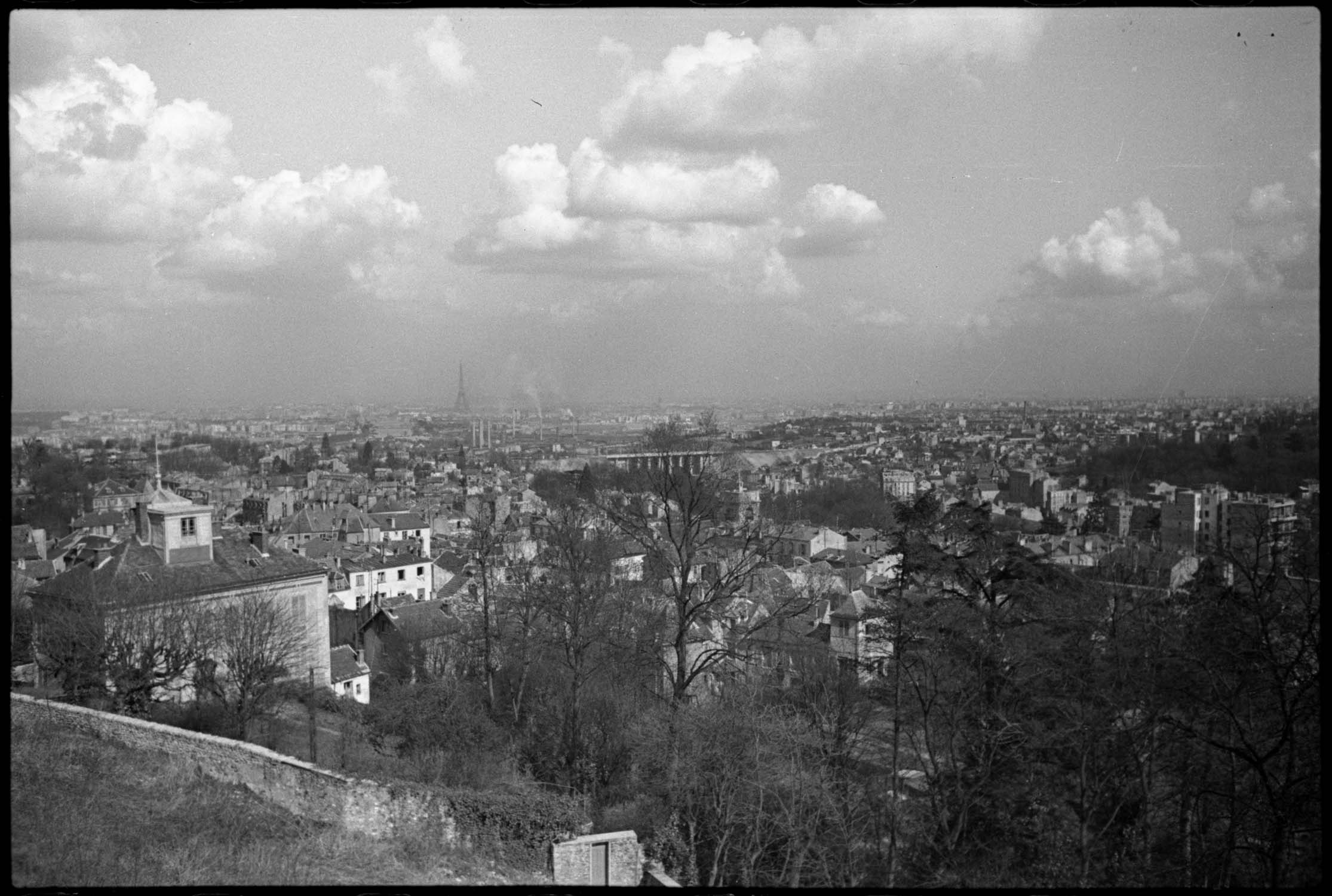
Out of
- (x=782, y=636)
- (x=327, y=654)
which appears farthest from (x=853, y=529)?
(x=327, y=654)

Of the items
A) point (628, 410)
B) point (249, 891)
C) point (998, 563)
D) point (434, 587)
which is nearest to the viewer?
point (249, 891)

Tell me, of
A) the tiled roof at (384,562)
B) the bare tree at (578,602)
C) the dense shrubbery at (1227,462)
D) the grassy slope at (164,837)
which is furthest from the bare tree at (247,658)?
the tiled roof at (384,562)

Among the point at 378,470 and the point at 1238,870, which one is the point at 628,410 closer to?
the point at 1238,870

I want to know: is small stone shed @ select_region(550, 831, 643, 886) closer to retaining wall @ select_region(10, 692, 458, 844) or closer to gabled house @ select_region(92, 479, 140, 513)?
retaining wall @ select_region(10, 692, 458, 844)

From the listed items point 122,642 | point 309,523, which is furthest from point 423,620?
point 309,523

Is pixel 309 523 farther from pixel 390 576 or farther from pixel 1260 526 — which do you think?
pixel 1260 526
